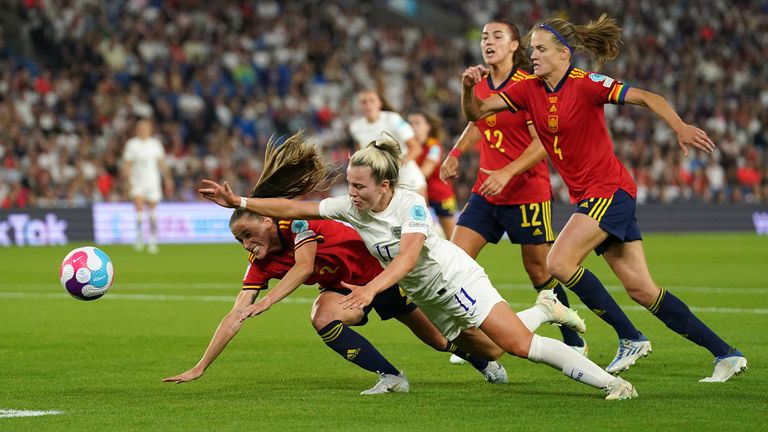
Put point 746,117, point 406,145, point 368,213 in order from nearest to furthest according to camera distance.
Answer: point 368,213
point 406,145
point 746,117

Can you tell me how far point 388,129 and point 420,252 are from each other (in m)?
8.32

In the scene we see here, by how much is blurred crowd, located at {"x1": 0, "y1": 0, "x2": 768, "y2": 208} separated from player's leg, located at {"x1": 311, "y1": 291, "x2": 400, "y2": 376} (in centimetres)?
1882

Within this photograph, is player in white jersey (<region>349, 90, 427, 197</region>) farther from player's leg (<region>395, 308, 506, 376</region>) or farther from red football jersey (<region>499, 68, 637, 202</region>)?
player's leg (<region>395, 308, 506, 376</region>)

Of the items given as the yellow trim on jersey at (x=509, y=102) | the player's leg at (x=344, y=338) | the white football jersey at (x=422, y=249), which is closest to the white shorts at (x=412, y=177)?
the yellow trim on jersey at (x=509, y=102)

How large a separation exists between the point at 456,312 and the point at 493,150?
284cm

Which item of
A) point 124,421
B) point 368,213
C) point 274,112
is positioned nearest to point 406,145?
point 368,213

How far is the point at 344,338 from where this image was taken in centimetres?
749

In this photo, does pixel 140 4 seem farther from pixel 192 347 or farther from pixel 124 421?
pixel 124 421

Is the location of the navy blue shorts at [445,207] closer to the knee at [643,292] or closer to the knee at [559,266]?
the knee at [643,292]

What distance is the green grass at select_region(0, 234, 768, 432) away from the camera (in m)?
6.38

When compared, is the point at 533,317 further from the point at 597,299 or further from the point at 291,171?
the point at 291,171

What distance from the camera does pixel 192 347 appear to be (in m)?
9.95

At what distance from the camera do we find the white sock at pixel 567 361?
22.5 feet

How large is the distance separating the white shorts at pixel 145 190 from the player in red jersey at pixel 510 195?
1443cm
